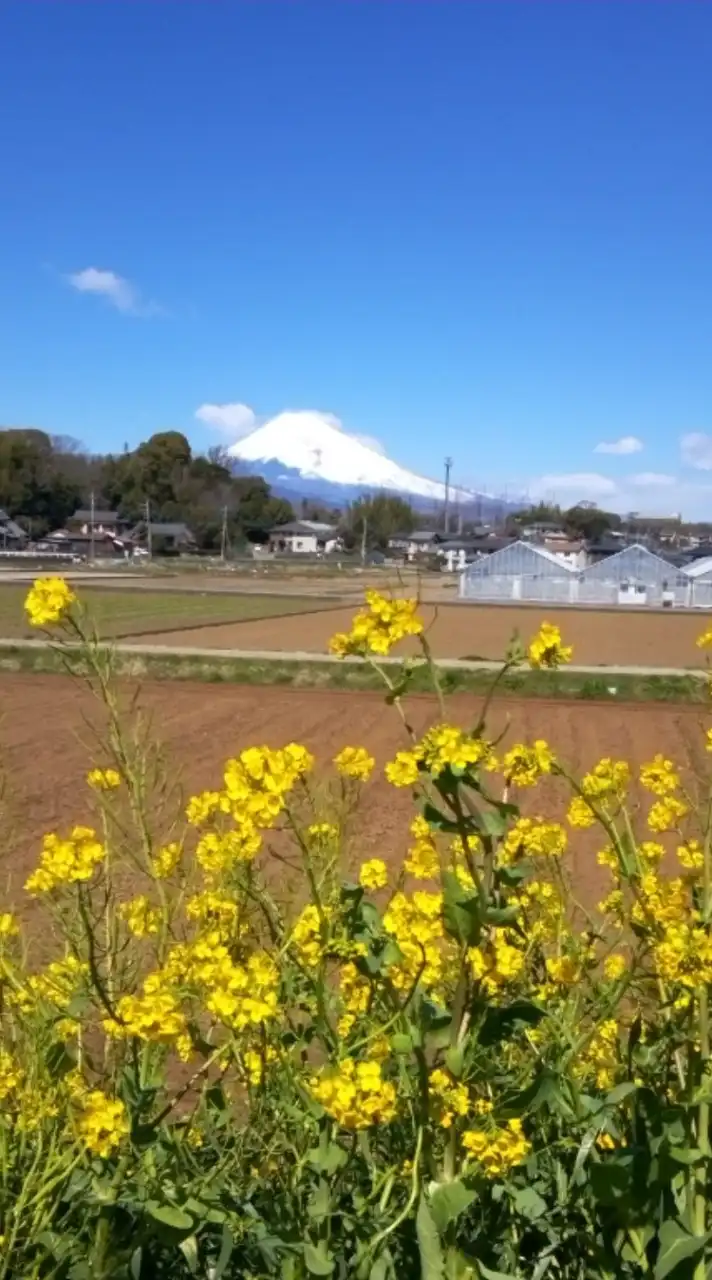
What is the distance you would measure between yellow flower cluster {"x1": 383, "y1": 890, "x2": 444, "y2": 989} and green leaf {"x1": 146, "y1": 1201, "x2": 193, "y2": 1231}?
0.47 meters

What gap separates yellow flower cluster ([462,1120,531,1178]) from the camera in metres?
1.78

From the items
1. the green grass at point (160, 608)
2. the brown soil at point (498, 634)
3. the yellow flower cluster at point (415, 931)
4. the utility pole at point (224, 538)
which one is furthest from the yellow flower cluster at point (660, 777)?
the utility pole at point (224, 538)

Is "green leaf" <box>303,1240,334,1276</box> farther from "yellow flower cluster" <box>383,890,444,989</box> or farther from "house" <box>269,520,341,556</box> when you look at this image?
"house" <box>269,520,341,556</box>

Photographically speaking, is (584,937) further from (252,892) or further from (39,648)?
(39,648)

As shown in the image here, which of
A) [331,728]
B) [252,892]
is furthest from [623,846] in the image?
[331,728]

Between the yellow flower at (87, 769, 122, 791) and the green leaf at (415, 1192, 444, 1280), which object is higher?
the yellow flower at (87, 769, 122, 791)

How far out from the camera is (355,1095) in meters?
1.62

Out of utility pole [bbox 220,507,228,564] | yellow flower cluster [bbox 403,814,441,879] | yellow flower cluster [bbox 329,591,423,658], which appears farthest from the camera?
utility pole [bbox 220,507,228,564]

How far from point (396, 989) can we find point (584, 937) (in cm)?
65

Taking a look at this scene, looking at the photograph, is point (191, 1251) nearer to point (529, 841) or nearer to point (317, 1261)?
point (317, 1261)

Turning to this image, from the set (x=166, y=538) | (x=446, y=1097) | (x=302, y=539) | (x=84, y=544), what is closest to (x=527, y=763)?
(x=446, y=1097)

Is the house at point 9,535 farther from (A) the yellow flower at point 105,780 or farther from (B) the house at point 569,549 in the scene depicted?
(A) the yellow flower at point 105,780

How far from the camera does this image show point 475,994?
6.24 ft

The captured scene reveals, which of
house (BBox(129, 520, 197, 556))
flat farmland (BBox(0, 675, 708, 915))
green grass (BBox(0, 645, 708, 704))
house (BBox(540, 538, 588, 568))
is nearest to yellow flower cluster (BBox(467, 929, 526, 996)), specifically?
flat farmland (BBox(0, 675, 708, 915))
